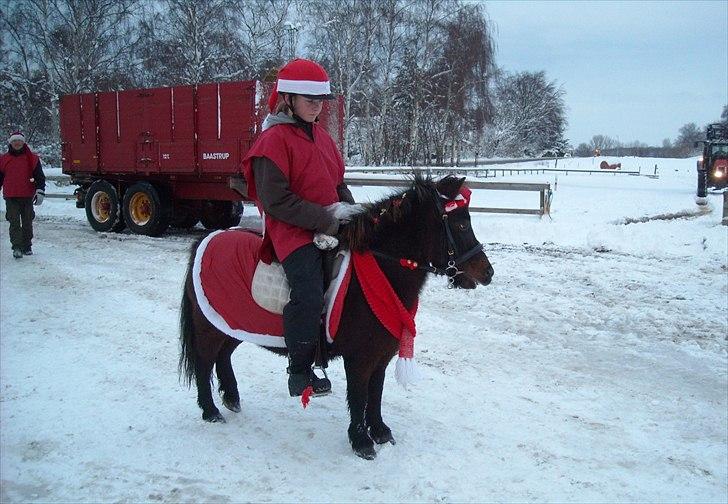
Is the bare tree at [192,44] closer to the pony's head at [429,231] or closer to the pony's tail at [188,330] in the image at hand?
the pony's tail at [188,330]

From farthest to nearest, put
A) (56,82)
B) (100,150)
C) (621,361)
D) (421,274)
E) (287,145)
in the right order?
(56,82)
(100,150)
(621,361)
(421,274)
(287,145)

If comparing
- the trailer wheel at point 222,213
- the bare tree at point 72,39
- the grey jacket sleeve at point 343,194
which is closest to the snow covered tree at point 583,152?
the bare tree at point 72,39

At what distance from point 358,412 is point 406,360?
44 cm

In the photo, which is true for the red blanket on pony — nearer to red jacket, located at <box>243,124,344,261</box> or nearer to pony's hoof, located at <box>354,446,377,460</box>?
red jacket, located at <box>243,124,344,261</box>

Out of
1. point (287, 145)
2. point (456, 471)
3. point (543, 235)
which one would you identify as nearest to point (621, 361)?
point (456, 471)

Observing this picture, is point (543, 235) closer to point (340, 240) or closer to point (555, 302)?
point (555, 302)

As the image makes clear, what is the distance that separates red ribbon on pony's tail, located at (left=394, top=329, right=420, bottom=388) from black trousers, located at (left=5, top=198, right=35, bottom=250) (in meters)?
8.25

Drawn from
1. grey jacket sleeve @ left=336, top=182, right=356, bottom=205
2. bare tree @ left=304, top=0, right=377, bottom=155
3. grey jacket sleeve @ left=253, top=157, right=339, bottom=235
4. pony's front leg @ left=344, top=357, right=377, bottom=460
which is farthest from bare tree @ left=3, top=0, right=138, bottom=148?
pony's front leg @ left=344, top=357, right=377, bottom=460

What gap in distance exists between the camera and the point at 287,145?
297cm

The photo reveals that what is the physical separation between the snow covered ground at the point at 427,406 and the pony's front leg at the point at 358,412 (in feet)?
0.28

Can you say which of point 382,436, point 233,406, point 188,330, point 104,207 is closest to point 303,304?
point 382,436

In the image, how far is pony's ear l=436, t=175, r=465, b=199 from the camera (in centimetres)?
305

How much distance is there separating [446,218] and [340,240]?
64 centimetres

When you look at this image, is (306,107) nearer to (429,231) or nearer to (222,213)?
(429,231)
